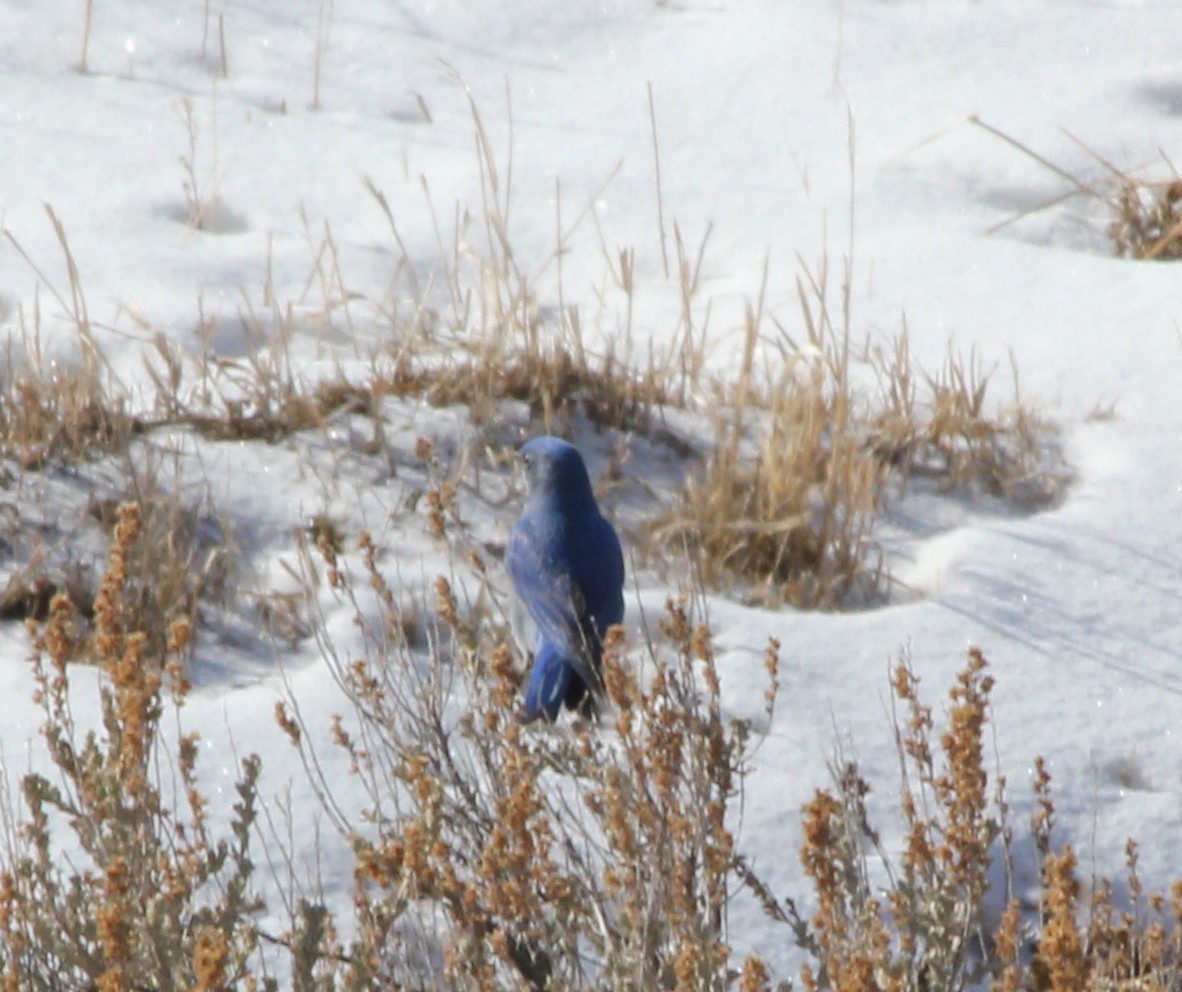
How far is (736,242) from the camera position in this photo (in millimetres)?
5641

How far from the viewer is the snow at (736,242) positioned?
142 inches

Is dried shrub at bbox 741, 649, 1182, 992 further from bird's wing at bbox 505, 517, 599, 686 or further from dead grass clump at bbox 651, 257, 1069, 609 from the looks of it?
dead grass clump at bbox 651, 257, 1069, 609


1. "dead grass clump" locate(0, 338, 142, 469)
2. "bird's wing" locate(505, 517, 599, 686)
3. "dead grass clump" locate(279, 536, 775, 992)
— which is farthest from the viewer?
"dead grass clump" locate(0, 338, 142, 469)

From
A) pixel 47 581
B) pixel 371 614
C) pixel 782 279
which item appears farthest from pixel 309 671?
pixel 782 279

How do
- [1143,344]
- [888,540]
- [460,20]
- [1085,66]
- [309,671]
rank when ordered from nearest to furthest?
[309,671]
[888,540]
[1143,344]
[1085,66]
[460,20]

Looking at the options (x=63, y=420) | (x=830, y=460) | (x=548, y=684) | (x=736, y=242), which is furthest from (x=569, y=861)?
(x=736, y=242)

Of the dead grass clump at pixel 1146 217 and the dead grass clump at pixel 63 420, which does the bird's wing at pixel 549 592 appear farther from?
the dead grass clump at pixel 1146 217

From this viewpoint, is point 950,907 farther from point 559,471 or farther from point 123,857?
point 559,471

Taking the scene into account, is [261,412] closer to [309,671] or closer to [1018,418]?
[309,671]

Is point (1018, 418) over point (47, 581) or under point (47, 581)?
over

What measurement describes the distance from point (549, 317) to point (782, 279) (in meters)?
0.71

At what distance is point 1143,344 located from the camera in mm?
4938

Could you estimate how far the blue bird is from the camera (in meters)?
3.43

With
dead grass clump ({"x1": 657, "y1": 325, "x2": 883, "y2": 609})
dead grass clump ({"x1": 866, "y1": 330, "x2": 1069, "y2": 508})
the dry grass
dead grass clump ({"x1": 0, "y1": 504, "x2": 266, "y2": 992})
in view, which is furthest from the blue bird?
the dry grass
